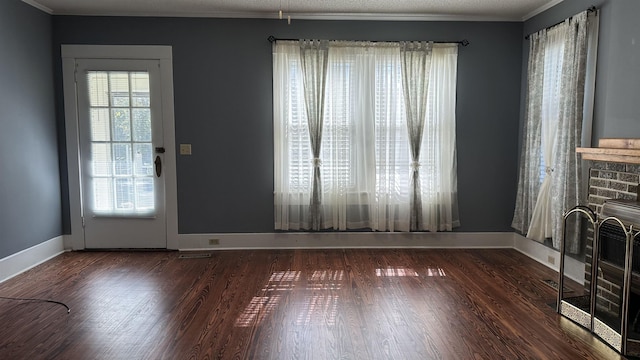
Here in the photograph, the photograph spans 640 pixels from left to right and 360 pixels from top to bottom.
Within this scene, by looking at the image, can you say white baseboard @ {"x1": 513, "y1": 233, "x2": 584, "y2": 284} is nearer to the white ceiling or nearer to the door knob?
the white ceiling

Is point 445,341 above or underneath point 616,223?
underneath

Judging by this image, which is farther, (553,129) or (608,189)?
(553,129)

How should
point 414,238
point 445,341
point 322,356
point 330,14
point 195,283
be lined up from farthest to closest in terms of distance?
point 414,238, point 330,14, point 195,283, point 445,341, point 322,356

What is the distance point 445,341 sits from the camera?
8.18 ft

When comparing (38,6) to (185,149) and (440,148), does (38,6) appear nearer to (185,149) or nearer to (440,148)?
(185,149)

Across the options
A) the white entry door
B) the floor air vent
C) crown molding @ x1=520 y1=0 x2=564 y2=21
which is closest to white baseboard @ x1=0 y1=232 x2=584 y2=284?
the floor air vent

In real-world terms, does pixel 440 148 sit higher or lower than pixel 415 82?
lower

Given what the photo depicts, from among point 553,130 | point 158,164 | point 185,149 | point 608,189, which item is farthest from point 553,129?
point 158,164

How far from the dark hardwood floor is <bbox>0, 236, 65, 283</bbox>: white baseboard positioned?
12cm

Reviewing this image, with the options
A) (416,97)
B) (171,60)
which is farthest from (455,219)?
(171,60)

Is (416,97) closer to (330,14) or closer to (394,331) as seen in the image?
(330,14)

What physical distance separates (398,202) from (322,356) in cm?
242

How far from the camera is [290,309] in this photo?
292cm

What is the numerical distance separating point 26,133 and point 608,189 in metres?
5.01
